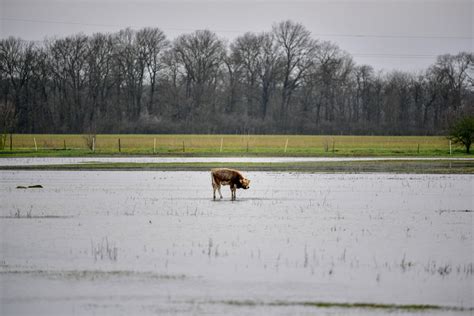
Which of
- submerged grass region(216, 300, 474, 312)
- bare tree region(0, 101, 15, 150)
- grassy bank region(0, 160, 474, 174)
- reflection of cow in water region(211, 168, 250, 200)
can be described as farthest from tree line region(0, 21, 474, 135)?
submerged grass region(216, 300, 474, 312)

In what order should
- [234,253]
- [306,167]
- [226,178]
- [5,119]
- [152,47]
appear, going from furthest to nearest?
[152,47] → [5,119] → [306,167] → [226,178] → [234,253]

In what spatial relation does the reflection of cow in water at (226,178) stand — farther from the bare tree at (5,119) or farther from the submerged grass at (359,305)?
the bare tree at (5,119)

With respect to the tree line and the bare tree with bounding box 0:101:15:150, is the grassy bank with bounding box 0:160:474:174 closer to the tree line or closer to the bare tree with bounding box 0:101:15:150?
the bare tree with bounding box 0:101:15:150

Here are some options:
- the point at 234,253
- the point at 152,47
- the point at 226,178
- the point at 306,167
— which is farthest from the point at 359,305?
the point at 152,47

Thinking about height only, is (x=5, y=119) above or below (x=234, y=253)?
above

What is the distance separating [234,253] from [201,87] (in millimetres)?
94503

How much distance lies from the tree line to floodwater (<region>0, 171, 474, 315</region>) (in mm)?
76964

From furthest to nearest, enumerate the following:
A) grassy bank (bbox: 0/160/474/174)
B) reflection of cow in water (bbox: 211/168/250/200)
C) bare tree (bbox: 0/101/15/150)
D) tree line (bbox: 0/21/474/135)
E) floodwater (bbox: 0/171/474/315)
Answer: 1. tree line (bbox: 0/21/474/135)
2. bare tree (bbox: 0/101/15/150)
3. grassy bank (bbox: 0/160/474/174)
4. reflection of cow in water (bbox: 211/168/250/200)
5. floodwater (bbox: 0/171/474/315)

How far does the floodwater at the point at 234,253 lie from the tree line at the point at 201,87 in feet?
253

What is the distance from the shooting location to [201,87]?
108938 mm

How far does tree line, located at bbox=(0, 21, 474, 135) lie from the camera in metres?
102

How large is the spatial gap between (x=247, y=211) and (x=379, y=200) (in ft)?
17.5

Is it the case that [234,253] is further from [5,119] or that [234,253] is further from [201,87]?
[201,87]

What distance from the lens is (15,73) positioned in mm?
100562
